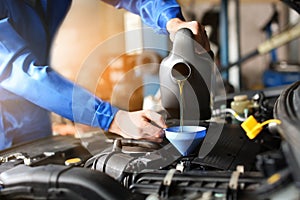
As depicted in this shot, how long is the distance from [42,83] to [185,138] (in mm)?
393

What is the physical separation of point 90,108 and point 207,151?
1.00 ft

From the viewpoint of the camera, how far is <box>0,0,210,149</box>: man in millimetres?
1000

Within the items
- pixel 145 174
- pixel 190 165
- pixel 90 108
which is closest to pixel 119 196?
pixel 145 174

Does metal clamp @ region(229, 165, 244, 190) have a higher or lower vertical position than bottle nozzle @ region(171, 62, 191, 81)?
lower

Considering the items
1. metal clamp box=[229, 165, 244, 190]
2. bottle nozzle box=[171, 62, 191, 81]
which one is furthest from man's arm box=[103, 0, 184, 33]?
metal clamp box=[229, 165, 244, 190]

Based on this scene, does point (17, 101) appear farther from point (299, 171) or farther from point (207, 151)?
point (299, 171)

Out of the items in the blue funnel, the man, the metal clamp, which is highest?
the man

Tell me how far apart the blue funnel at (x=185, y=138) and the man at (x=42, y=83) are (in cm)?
7

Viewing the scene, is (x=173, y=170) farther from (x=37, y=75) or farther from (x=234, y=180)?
(x=37, y=75)

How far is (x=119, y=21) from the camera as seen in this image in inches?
138

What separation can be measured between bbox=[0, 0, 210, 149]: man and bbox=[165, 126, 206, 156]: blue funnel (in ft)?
0.22

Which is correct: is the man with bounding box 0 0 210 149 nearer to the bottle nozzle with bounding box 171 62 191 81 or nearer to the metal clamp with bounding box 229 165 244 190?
the bottle nozzle with bounding box 171 62 191 81

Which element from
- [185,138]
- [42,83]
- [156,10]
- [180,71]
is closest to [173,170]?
[185,138]

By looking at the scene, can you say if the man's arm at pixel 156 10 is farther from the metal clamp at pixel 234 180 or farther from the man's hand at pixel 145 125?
the metal clamp at pixel 234 180
